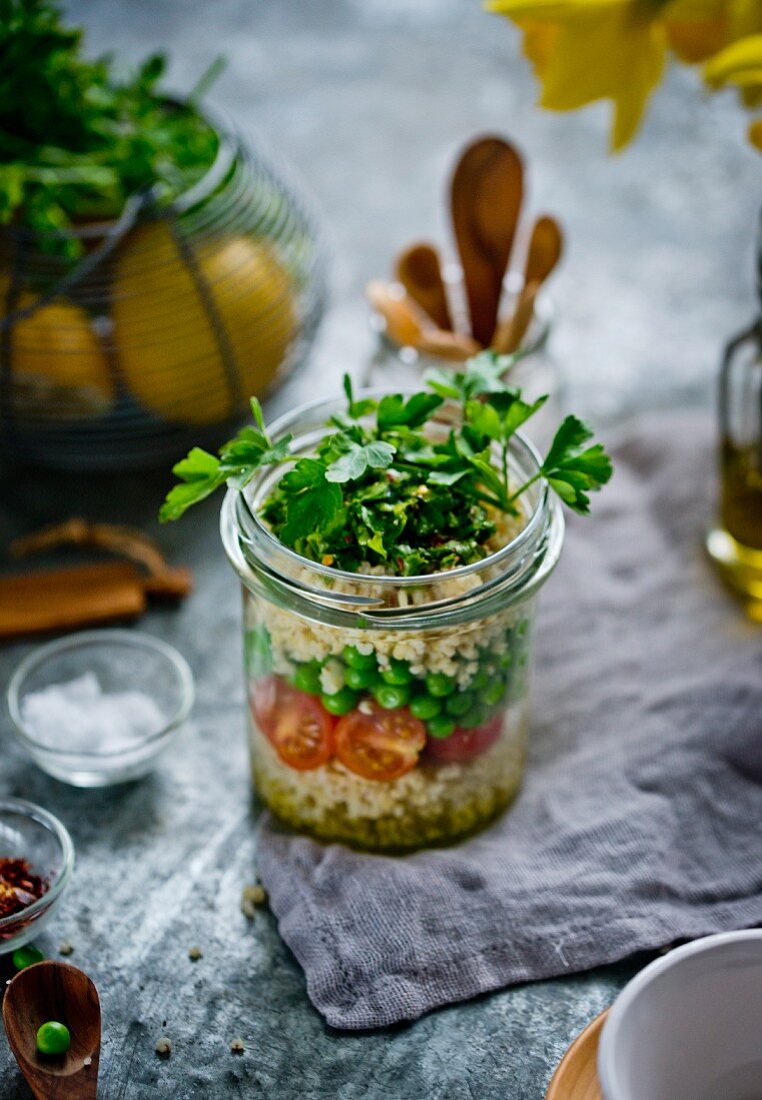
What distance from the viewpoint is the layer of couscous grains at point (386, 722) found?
0.77 metres

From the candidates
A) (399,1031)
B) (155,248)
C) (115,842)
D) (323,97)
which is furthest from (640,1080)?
(323,97)

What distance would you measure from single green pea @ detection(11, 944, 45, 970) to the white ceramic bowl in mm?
374

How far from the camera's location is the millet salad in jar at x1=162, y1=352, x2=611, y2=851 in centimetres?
76

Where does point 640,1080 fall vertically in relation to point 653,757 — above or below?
above

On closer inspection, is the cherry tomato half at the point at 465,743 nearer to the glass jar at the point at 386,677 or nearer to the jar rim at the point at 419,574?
the glass jar at the point at 386,677

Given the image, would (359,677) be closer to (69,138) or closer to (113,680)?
(113,680)

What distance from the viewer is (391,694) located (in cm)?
78

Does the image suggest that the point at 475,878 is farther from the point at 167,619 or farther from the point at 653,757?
the point at 167,619

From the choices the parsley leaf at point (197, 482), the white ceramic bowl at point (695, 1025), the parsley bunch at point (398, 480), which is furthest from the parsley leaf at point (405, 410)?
the white ceramic bowl at point (695, 1025)

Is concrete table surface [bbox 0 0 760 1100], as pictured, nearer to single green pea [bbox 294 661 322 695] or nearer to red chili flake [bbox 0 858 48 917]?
red chili flake [bbox 0 858 48 917]

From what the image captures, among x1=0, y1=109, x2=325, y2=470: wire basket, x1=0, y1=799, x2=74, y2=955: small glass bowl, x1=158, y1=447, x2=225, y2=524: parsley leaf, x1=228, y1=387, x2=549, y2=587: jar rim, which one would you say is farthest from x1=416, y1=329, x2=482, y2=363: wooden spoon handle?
x1=0, y1=799, x2=74, y2=955: small glass bowl

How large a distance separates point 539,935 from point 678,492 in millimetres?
480

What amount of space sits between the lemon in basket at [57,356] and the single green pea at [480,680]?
0.45 meters

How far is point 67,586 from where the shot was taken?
106 cm
